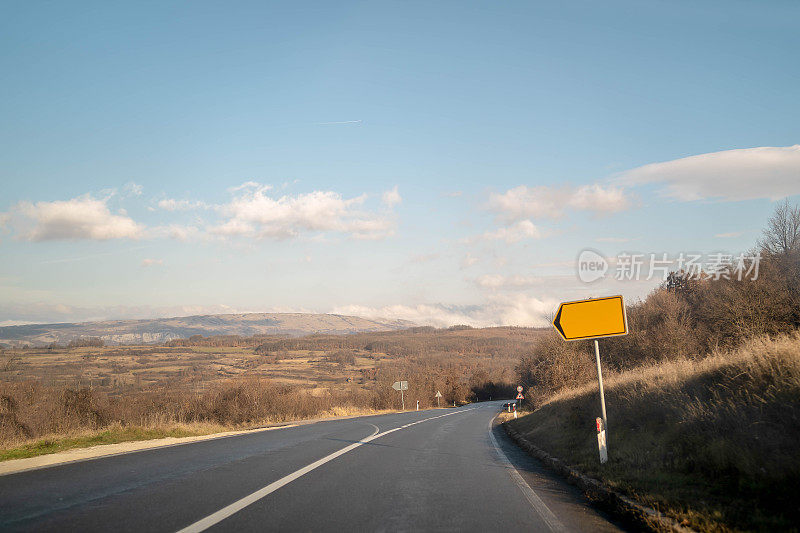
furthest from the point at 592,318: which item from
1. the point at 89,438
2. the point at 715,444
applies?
the point at 89,438

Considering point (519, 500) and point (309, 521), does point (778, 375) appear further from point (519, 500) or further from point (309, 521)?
point (309, 521)

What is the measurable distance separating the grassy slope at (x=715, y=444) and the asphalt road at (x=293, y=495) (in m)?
1.05

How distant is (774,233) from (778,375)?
111 ft

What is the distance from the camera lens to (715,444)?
7379 millimetres

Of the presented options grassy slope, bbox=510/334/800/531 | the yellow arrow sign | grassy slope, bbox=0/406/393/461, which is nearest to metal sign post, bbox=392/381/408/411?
grassy slope, bbox=0/406/393/461

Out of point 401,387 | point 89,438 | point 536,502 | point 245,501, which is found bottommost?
point 401,387

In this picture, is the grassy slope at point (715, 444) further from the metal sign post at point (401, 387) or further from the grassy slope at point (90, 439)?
the metal sign post at point (401, 387)

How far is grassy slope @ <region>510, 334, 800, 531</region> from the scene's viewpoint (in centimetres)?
564

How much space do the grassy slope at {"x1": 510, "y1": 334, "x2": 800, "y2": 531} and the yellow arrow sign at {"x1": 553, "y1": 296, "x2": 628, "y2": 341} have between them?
193 centimetres

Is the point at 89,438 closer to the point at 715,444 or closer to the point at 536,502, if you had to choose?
the point at 536,502

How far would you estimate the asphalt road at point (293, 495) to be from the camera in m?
5.89

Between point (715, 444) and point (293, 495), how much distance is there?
251 inches

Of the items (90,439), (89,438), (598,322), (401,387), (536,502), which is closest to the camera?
(536,502)

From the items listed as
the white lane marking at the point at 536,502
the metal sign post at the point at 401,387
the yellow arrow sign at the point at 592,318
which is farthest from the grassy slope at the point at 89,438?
the metal sign post at the point at 401,387
